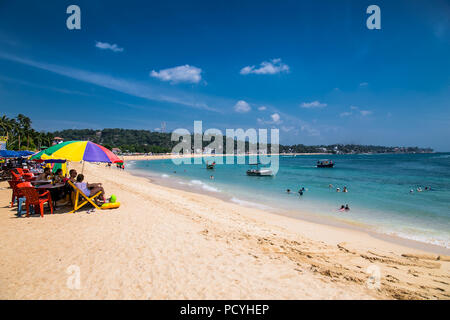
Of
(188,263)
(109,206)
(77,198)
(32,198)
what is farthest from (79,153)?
(188,263)

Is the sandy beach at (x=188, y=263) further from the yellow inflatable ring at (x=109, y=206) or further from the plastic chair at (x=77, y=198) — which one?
the yellow inflatable ring at (x=109, y=206)

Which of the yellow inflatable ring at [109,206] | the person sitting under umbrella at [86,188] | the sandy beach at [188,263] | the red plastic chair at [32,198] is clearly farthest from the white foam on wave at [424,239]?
the red plastic chair at [32,198]

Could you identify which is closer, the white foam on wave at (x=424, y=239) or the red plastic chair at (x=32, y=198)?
the red plastic chair at (x=32, y=198)

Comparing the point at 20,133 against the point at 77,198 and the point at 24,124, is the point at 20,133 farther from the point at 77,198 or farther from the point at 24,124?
the point at 77,198

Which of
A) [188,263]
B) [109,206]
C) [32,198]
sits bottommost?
[188,263]

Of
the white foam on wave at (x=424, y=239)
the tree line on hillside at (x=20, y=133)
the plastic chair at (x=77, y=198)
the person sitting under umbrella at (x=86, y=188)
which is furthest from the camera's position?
the tree line on hillside at (x=20, y=133)

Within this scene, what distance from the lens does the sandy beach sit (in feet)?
11.4

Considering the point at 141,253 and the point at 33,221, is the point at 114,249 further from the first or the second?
the point at 33,221

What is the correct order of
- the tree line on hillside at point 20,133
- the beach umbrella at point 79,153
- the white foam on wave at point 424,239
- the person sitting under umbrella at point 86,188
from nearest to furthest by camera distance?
the beach umbrella at point 79,153
the person sitting under umbrella at point 86,188
the white foam on wave at point 424,239
the tree line on hillside at point 20,133

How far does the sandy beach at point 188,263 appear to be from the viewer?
3477mm

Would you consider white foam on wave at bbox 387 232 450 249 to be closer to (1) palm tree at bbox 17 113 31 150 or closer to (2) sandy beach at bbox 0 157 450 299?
(2) sandy beach at bbox 0 157 450 299

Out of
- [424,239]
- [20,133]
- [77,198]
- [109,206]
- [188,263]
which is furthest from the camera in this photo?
[20,133]

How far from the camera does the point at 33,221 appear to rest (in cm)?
647

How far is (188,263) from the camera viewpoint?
4.35 metres
